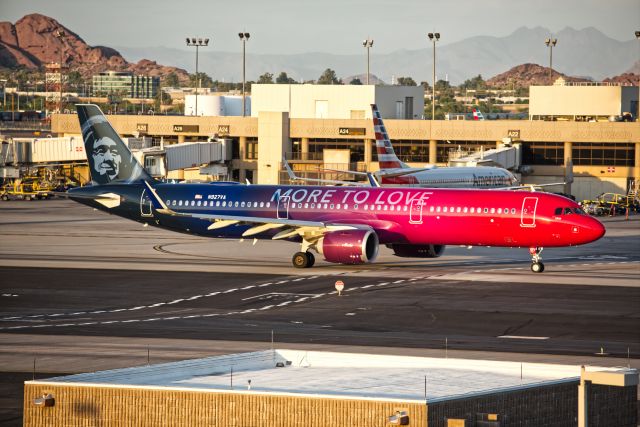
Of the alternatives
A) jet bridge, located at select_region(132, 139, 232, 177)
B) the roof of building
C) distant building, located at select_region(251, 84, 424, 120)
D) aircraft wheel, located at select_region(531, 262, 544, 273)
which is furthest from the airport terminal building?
the roof of building

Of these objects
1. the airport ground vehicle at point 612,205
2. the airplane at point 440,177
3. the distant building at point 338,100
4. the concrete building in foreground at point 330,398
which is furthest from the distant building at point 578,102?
the concrete building in foreground at point 330,398

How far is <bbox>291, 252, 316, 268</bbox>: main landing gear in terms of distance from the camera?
2739 inches

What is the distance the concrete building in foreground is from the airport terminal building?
3925 inches

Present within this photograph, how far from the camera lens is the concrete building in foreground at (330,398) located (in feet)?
80.5

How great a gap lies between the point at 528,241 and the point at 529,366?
1518 inches

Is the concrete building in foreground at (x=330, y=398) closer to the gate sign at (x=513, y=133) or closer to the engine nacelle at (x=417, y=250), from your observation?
the engine nacelle at (x=417, y=250)

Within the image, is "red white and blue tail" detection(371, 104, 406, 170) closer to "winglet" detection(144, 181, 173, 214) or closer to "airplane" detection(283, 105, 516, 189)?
"airplane" detection(283, 105, 516, 189)

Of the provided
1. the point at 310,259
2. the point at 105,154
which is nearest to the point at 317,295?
the point at 310,259

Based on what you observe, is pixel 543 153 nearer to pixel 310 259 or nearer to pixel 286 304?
pixel 310 259

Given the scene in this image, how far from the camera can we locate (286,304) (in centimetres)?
5691

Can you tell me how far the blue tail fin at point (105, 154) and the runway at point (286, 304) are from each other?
15.8 ft

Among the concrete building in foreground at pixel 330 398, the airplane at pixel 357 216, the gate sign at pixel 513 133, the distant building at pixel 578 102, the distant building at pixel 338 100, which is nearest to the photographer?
the concrete building in foreground at pixel 330 398

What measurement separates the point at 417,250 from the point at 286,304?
52.6 ft

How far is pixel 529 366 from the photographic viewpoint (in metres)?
29.1
